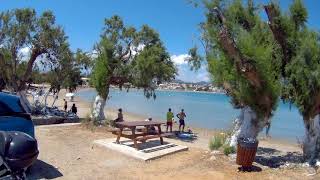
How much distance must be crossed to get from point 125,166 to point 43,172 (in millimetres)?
2362

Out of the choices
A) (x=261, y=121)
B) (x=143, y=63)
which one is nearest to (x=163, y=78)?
(x=143, y=63)

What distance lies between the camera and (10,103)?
8.53 meters

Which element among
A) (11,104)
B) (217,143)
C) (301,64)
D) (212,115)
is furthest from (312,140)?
(212,115)

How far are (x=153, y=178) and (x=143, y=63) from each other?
13639mm

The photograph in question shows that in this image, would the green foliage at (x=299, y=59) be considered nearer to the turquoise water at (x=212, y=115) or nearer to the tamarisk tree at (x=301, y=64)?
the tamarisk tree at (x=301, y=64)

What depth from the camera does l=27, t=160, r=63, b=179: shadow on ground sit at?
393 inches

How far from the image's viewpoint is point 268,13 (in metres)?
12.3

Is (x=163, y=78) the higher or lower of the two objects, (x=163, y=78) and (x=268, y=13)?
the lower

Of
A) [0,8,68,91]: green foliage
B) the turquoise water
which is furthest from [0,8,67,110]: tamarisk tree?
the turquoise water

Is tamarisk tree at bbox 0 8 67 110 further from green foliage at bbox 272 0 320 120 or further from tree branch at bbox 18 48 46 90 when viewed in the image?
green foliage at bbox 272 0 320 120

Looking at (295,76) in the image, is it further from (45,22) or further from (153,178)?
(45,22)

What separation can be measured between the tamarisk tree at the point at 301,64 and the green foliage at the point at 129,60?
464 inches

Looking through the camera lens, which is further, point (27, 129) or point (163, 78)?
point (163, 78)

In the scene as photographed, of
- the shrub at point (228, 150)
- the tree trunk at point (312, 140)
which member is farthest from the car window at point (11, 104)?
the tree trunk at point (312, 140)
